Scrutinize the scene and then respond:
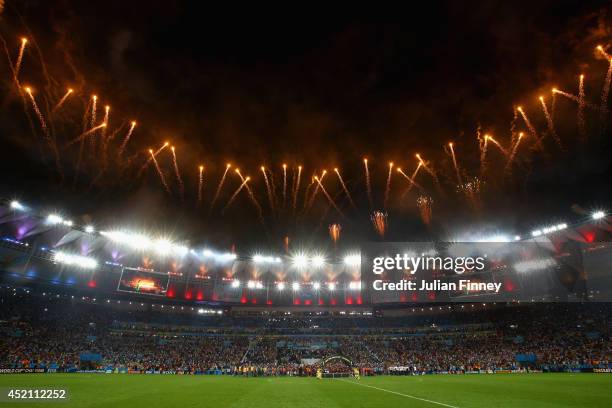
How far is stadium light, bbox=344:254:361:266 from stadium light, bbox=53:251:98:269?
4608 centimetres

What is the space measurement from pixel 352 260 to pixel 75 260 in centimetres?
4924

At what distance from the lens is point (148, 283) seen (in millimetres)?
65812

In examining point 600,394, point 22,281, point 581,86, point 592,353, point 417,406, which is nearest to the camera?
point 417,406

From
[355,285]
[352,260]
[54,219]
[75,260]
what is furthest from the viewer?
[355,285]

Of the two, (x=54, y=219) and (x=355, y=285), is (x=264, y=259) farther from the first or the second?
(x=54, y=219)

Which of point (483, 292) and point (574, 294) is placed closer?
point (574, 294)

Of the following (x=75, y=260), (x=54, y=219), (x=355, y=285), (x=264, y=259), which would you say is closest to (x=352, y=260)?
(x=355, y=285)

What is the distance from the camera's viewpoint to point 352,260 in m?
74.4

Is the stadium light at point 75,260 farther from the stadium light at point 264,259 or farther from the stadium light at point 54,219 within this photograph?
the stadium light at point 264,259

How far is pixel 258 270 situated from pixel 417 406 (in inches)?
2462

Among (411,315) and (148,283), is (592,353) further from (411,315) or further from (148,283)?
(148,283)

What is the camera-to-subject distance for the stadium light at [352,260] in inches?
2864

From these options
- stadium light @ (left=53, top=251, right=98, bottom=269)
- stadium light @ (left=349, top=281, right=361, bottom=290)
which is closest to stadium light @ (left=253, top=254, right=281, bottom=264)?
stadium light @ (left=349, top=281, right=361, bottom=290)

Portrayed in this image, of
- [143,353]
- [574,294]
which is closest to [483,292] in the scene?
[574,294]
